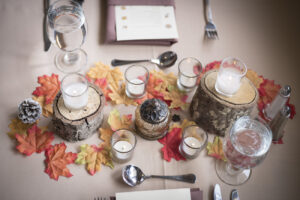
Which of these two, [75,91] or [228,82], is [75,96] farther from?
[228,82]

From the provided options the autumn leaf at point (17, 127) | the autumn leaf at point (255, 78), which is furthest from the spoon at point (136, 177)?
the autumn leaf at point (255, 78)

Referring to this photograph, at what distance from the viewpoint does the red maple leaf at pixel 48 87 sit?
1078 millimetres

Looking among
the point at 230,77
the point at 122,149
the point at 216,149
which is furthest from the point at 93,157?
the point at 230,77

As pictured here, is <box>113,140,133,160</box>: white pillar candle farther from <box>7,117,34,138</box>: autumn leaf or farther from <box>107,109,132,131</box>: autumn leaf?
<box>7,117,34,138</box>: autumn leaf

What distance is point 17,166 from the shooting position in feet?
3.11

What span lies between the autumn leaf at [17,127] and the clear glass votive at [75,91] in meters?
0.19

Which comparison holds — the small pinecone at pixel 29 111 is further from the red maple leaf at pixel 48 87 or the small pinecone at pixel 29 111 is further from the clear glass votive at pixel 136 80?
the clear glass votive at pixel 136 80

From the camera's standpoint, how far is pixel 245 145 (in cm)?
91

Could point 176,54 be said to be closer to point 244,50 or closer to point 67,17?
point 244,50

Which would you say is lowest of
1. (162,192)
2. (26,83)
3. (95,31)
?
(162,192)

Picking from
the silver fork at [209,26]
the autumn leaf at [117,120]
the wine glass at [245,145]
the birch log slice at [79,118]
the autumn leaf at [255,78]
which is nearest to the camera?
the wine glass at [245,145]

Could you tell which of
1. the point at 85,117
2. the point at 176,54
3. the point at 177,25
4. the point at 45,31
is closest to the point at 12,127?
the point at 85,117

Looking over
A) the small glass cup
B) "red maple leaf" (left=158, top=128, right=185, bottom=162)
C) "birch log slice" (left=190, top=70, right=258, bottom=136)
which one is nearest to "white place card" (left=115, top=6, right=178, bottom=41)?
the small glass cup

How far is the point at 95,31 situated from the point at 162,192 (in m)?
0.74
